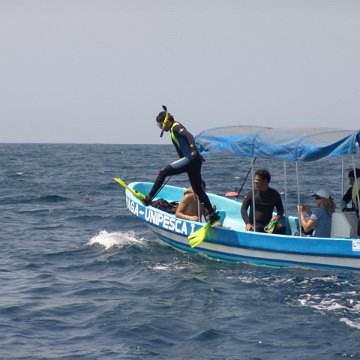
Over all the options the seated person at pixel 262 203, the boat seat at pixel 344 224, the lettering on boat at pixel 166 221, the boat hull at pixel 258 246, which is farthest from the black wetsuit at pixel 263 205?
the lettering on boat at pixel 166 221

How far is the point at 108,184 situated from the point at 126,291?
22.6 metres

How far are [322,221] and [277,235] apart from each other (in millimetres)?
782

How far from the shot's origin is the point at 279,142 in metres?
14.2

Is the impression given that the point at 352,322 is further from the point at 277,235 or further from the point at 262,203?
the point at 262,203

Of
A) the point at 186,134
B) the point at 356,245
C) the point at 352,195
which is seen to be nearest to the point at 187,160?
the point at 186,134

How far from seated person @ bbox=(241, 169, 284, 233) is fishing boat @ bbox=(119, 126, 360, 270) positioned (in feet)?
1.01

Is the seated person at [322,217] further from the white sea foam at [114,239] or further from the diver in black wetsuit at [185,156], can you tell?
the white sea foam at [114,239]

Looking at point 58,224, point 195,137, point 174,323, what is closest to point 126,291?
point 174,323

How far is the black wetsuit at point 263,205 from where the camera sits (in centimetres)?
1471

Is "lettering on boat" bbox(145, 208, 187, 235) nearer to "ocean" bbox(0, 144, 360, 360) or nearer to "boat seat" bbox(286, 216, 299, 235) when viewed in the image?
"ocean" bbox(0, 144, 360, 360)

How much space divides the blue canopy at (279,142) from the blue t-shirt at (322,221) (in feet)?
3.33

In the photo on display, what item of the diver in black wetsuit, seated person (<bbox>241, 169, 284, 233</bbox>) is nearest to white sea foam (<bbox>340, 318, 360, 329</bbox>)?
seated person (<bbox>241, 169, 284, 233</bbox>)

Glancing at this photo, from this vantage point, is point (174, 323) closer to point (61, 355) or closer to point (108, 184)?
point (61, 355)

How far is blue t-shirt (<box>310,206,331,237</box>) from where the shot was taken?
14.0m
